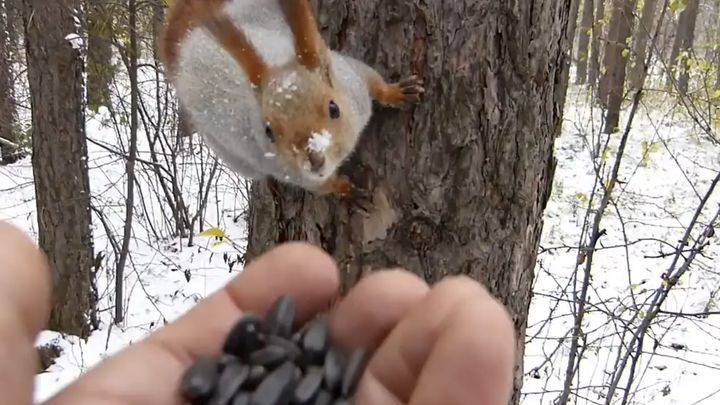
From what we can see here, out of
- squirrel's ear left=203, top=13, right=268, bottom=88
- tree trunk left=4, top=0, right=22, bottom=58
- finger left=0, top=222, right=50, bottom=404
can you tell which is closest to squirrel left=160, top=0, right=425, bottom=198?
squirrel's ear left=203, top=13, right=268, bottom=88

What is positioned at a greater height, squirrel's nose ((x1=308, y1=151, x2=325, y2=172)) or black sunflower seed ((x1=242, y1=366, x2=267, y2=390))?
squirrel's nose ((x1=308, y1=151, x2=325, y2=172))

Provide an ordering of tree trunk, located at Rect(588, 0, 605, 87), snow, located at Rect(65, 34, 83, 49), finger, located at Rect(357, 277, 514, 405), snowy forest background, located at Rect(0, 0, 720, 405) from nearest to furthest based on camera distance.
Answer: finger, located at Rect(357, 277, 514, 405), tree trunk, located at Rect(588, 0, 605, 87), snowy forest background, located at Rect(0, 0, 720, 405), snow, located at Rect(65, 34, 83, 49)

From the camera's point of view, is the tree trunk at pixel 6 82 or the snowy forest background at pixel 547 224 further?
the tree trunk at pixel 6 82

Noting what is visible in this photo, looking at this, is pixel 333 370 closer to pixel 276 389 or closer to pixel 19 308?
pixel 276 389

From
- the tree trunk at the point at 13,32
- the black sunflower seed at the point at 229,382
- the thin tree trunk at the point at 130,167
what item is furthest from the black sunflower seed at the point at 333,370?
the tree trunk at the point at 13,32

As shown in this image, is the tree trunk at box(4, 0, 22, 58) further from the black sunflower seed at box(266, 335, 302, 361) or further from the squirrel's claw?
the black sunflower seed at box(266, 335, 302, 361)

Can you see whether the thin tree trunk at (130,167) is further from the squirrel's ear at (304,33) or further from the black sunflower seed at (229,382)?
the black sunflower seed at (229,382)

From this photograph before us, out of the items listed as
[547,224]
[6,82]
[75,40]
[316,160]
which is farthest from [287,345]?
[6,82]
